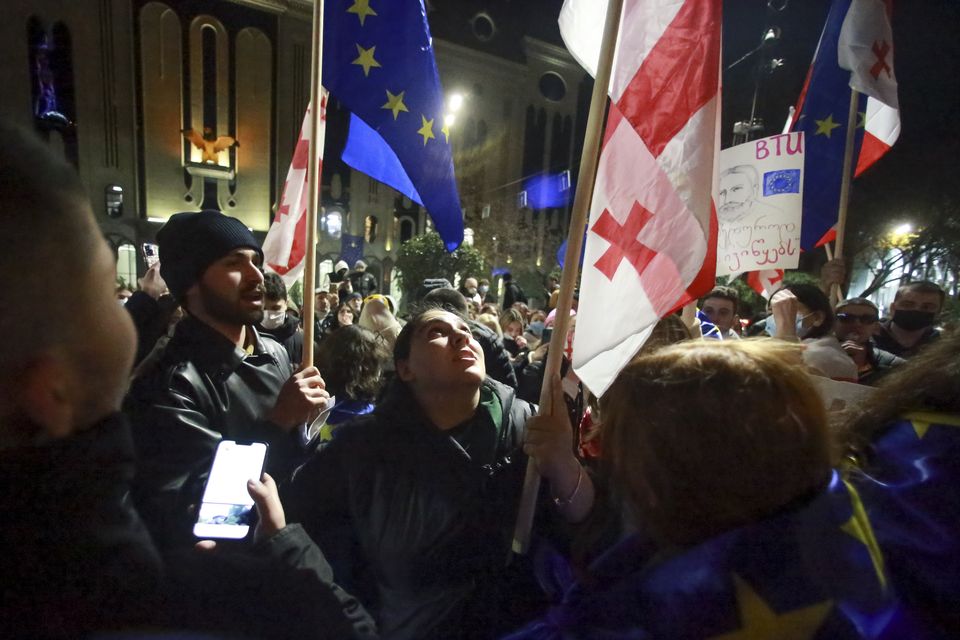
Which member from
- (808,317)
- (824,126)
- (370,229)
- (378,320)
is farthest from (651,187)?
(370,229)

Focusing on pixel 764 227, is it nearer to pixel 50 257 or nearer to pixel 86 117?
pixel 50 257

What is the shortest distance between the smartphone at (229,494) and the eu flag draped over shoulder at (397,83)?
140cm

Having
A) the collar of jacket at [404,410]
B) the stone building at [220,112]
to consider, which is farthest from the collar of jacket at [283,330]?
the stone building at [220,112]

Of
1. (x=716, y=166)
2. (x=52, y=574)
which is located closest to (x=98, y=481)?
(x=52, y=574)

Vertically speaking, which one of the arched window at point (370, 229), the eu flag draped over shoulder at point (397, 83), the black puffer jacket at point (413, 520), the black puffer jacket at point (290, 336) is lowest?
the black puffer jacket at point (413, 520)

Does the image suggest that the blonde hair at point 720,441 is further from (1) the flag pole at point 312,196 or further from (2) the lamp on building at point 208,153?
(2) the lamp on building at point 208,153

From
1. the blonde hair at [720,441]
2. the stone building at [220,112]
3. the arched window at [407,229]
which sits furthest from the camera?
the arched window at [407,229]

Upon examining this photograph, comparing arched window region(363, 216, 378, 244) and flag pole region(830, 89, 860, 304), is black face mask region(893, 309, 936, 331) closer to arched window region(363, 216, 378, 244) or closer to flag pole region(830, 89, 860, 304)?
flag pole region(830, 89, 860, 304)

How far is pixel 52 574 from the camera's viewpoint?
0.62 meters

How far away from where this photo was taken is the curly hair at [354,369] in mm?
2697

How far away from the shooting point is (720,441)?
3.20 feet

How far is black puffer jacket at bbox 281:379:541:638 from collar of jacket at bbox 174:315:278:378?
1.83 feet

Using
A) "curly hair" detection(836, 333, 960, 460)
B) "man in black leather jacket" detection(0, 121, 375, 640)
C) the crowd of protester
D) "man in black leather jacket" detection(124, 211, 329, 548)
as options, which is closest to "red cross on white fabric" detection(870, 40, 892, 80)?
the crowd of protester

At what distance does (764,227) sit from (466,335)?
9.51ft
